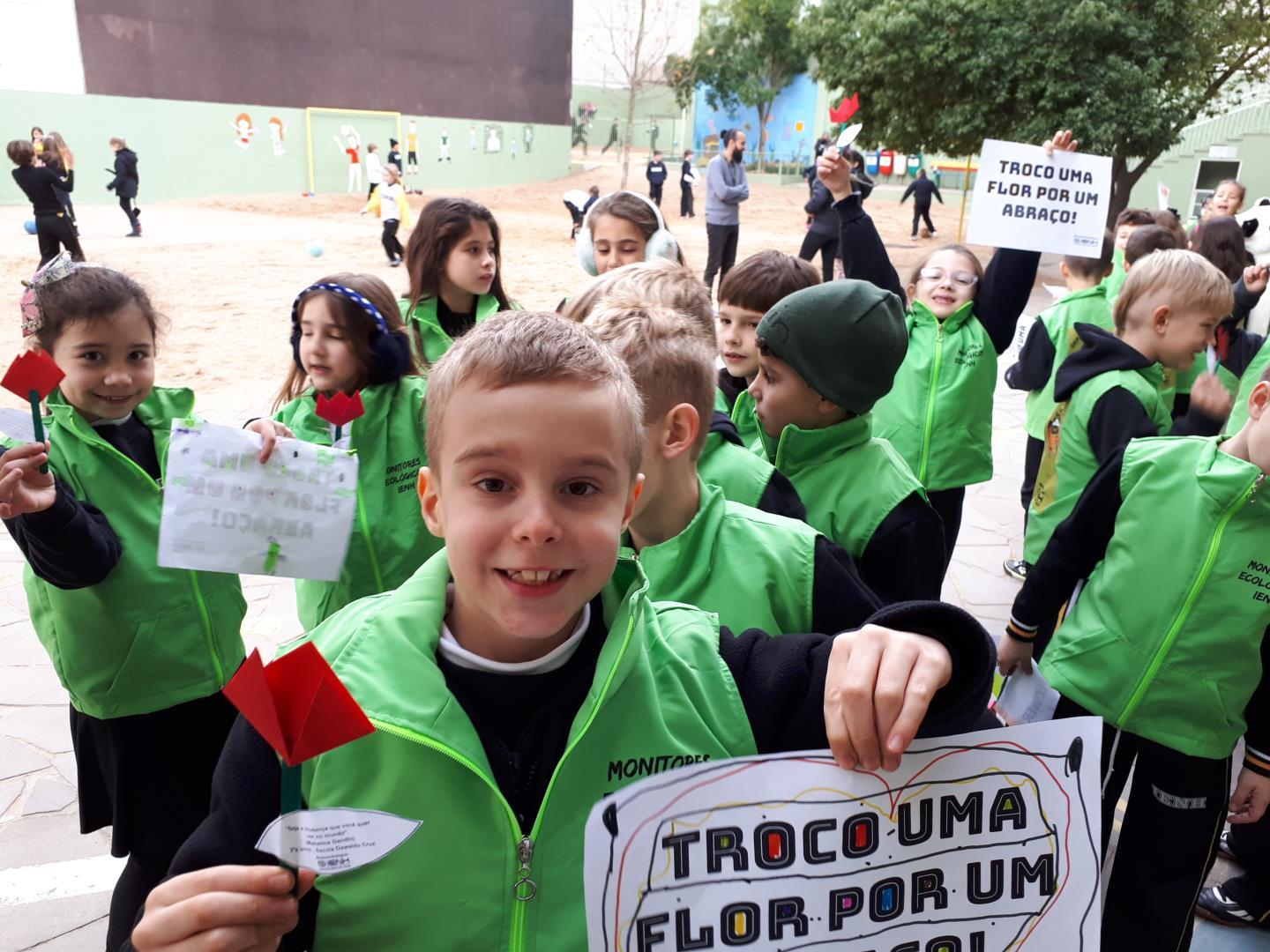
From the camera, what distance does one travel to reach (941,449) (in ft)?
11.1

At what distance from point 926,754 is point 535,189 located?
99.3ft

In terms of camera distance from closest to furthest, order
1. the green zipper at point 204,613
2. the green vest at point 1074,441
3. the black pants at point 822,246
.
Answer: the green zipper at point 204,613, the green vest at point 1074,441, the black pants at point 822,246

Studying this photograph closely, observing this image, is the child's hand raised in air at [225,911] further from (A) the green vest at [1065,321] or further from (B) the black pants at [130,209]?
(B) the black pants at [130,209]

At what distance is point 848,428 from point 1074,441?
135 cm

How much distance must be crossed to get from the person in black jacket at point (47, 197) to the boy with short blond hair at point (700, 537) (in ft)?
41.7

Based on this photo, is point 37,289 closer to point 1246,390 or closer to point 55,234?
point 1246,390

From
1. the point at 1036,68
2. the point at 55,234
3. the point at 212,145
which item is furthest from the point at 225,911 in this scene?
the point at 212,145

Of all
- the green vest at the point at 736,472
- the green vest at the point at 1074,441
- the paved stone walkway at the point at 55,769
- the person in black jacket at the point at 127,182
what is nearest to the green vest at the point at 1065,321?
the paved stone walkway at the point at 55,769

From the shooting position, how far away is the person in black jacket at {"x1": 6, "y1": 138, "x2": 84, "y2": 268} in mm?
12016

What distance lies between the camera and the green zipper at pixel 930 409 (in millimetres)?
3363

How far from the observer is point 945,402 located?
3379 millimetres

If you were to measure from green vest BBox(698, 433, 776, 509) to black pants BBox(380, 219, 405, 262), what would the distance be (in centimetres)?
1375

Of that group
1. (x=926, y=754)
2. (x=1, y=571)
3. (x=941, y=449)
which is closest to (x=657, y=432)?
(x=926, y=754)

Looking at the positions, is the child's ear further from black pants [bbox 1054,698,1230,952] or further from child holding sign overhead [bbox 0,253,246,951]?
black pants [bbox 1054,698,1230,952]
